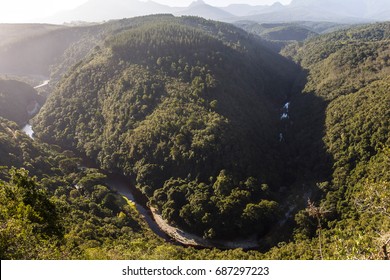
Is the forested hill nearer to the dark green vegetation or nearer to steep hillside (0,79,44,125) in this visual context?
the dark green vegetation

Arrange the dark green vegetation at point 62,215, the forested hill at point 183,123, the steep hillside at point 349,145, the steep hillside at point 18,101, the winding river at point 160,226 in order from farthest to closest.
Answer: the steep hillside at point 18,101
the forested hill at point 183,123
the winding river at point 160,226
the steep hillside at point 349,145
the dark green vegetation at point 62,215

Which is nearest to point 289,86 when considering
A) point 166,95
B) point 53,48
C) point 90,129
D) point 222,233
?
point 166,95

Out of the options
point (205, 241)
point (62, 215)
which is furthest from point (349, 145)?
point (62, 215)

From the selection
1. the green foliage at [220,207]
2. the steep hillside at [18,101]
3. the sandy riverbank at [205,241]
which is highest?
the steep hillside at [18,101]

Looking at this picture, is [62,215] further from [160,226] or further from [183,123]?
[183,123]

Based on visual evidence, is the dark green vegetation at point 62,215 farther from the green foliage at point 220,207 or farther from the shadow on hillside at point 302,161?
the shadow on hillside at point 302,161

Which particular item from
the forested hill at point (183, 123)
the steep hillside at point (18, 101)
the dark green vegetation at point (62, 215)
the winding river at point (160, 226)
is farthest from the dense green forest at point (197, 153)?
the winding river at point (160, 226)
